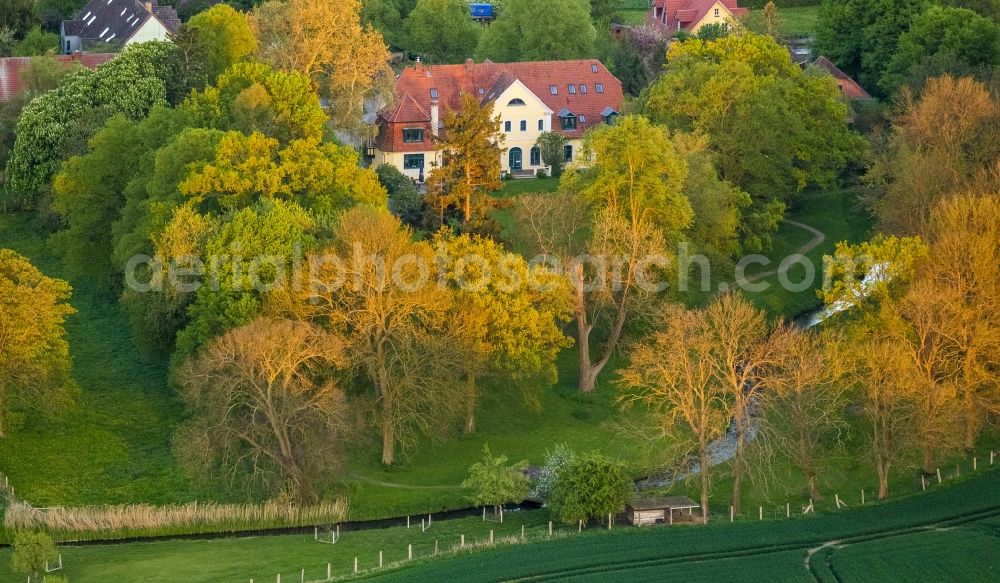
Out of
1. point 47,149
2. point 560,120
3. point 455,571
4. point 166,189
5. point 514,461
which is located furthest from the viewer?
point 560,120

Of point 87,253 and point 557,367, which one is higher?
point 87,253

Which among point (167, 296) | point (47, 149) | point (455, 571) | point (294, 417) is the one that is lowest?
point (455, 571)

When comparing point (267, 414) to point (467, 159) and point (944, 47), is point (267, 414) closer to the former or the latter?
point (467, 159)

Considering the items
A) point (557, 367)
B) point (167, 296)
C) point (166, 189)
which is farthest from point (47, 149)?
point (557, 367)

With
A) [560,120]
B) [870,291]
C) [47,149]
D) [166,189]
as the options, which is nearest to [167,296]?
[166,189]

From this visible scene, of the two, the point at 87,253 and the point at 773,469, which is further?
the point at 87,253

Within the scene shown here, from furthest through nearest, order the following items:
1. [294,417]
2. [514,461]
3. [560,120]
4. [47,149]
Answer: [560,120] < [47,149] < [514,461] < [294,417]

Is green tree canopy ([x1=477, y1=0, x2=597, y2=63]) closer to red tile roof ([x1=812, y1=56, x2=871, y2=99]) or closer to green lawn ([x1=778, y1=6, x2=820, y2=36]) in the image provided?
red tile roof ([x1=812, y1=56, x2=871, y2=99])

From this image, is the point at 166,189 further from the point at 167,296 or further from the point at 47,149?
the point at 47,149
